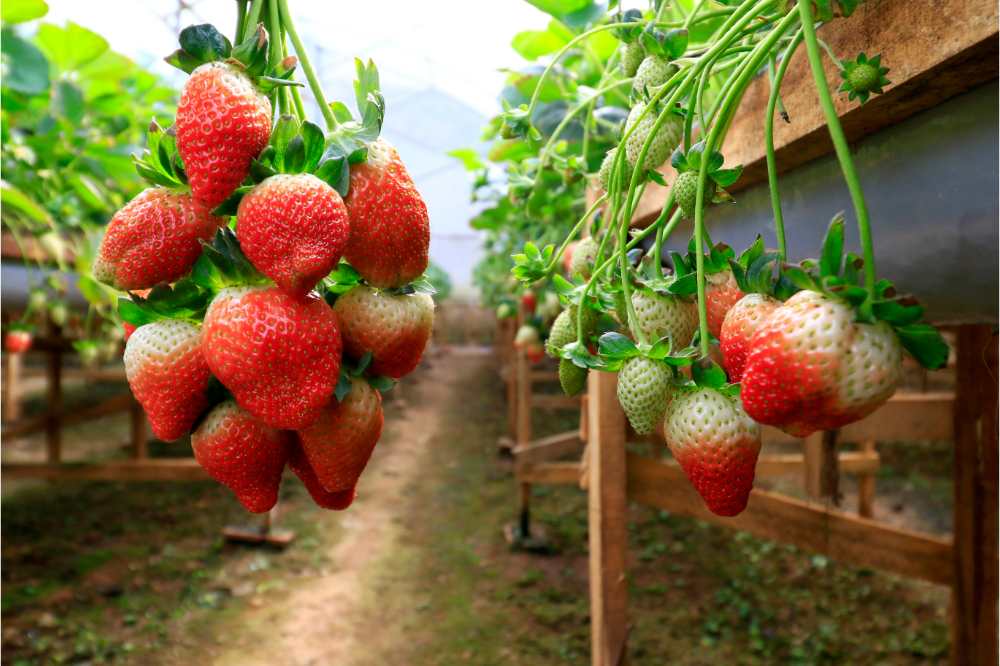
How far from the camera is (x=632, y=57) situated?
0.51 meters

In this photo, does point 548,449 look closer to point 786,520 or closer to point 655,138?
point 786,520

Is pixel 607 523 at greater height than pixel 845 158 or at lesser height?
lesser

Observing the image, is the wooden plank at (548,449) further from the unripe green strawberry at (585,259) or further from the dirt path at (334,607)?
Answer: the unripe green strawberry at (585,259)

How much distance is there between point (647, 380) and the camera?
36 cm

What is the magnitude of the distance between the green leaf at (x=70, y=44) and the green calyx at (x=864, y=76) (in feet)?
6.32

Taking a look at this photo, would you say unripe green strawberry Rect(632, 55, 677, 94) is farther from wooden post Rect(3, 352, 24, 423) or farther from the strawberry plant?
wooden post Rect(3, 352, 24, 423)

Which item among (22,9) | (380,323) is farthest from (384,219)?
(22,9)

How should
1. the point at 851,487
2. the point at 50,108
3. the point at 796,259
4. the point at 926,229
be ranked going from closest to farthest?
the point at 926,229 < the point at 796,259 < the point at 50,108 < the point at 851,487

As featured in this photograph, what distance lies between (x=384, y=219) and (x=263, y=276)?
2.8 inches

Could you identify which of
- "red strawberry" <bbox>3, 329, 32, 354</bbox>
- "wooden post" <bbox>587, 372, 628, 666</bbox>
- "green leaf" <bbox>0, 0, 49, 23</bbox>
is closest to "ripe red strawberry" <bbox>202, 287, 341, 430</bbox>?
"wooden post" <bbox>587, 372, 628, 666</bbox>

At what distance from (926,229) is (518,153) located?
987 millimetres

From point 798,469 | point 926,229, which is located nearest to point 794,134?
point 926,229

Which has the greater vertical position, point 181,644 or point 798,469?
point 798,469

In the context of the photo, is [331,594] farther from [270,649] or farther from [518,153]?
[518,153]
